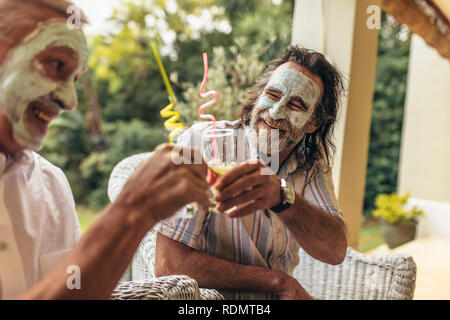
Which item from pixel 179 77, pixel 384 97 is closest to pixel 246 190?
pixel 179 77

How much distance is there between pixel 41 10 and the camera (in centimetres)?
59

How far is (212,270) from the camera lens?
0.98 meters

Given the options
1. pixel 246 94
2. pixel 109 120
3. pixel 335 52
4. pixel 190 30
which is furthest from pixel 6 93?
pixel 109 120

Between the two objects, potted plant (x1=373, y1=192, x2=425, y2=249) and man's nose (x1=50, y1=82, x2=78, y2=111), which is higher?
man's nose (x1=50, y1=82, x2=78, y2=111)

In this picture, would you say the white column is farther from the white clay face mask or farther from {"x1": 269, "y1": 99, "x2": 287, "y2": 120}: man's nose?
the white clay face mask

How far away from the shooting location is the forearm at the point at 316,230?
90 centimetres

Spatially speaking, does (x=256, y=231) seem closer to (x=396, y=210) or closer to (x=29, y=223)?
(x=29, y=223)

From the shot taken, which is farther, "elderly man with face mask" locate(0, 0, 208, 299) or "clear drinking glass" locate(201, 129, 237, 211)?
"clear drinking glass" locate(201, 129, 237, 211)

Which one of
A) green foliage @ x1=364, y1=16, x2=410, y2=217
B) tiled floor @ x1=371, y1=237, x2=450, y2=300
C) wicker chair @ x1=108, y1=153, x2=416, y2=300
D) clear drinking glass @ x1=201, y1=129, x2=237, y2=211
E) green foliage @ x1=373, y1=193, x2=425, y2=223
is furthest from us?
green foliage @ x1=364, y1=16, x2=410, y2=217

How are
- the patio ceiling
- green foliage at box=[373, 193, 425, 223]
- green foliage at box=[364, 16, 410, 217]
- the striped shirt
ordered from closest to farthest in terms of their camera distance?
the striped shirt < the patio ceiling < green foliage at box=[373, 193, 425, 223] < green foliage at box=[364, 16, 410, 217]

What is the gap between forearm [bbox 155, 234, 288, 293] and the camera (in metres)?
0.98

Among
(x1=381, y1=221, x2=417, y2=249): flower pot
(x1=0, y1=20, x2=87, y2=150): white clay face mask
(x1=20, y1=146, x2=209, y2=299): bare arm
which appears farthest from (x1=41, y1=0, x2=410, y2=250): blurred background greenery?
(x1=20, y1=146, x2=209, y2=299): bare arm
